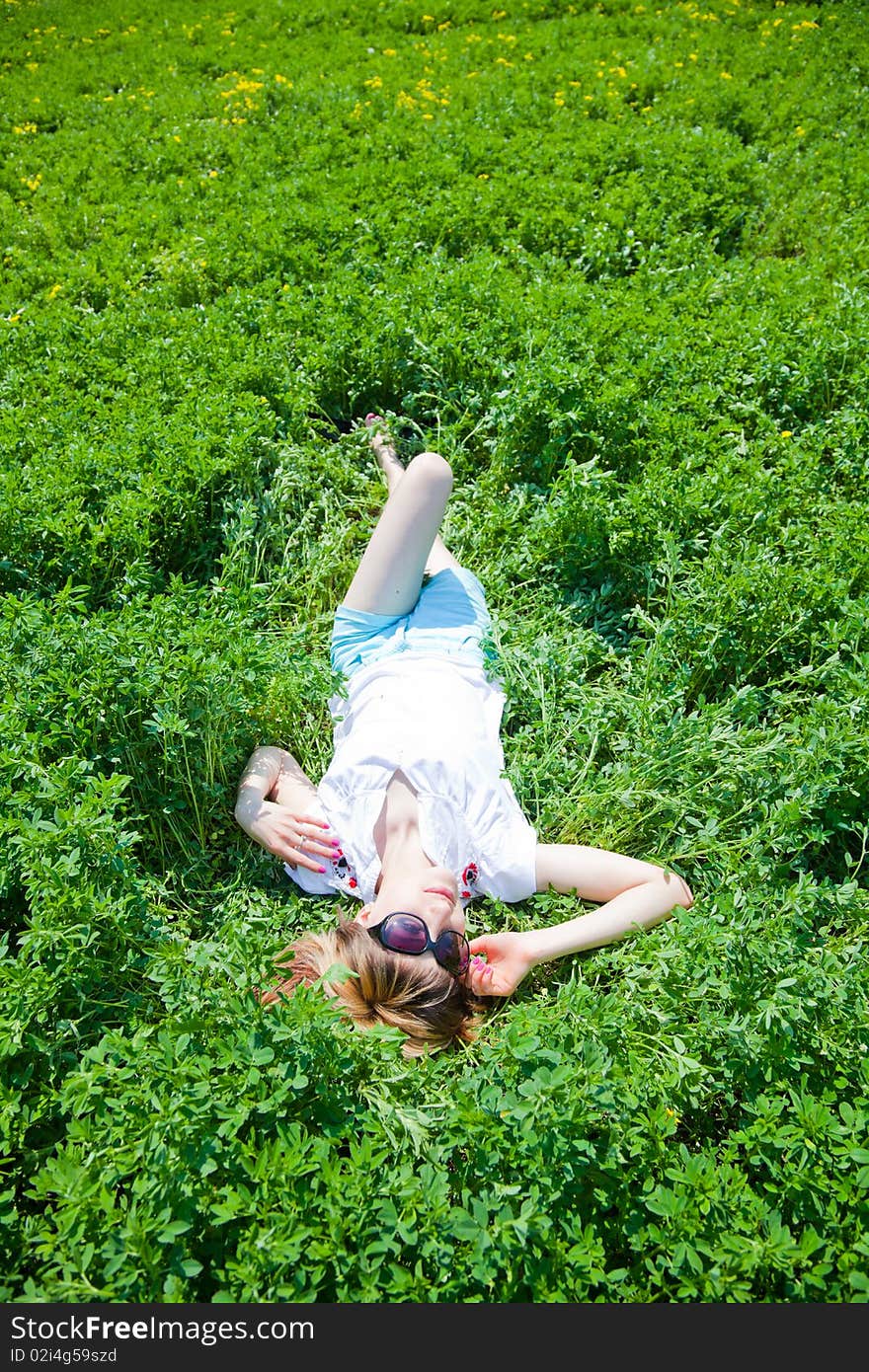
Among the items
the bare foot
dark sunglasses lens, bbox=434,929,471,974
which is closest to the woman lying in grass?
dark sunglasses lens, bbox=434,929,471,974

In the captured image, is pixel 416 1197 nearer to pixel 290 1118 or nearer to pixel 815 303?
pixel 290 1118

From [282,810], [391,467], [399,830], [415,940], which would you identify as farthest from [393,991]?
[391,467]

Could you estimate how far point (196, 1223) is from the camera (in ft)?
8.47

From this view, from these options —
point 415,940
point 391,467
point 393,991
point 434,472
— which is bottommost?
point 393,991

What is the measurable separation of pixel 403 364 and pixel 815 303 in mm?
2449

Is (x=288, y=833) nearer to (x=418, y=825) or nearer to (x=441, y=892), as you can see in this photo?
(x=418, y=825)

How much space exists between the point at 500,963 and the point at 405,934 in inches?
18.2

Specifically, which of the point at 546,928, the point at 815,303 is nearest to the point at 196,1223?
the point at 546,928

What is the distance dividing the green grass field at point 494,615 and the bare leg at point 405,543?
462mm

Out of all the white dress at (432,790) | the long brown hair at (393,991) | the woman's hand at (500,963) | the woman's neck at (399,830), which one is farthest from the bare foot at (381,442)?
the long brown hair at (393,991)

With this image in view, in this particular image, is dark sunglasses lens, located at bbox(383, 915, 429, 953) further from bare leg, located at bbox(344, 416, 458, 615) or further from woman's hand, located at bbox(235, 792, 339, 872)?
bare leg, located at bbox(344, 416, 458, 615)

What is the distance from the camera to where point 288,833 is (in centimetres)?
376

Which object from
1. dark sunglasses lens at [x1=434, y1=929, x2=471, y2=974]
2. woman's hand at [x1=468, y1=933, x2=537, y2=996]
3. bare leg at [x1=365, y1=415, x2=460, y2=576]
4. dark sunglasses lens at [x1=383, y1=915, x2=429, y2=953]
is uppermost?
bare leg at [x1=365, y1=415, x2=460, y2=576]

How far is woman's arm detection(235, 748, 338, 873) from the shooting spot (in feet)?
12.3
